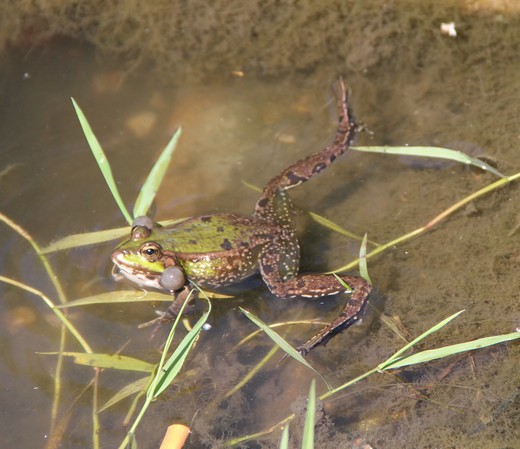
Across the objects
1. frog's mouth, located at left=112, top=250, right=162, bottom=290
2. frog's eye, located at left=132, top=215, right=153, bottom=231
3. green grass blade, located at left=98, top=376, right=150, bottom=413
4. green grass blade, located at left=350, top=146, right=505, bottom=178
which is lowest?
green grass blade, located at left=98, top=376, right=150, bottom=413

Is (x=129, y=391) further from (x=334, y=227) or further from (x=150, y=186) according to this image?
(x=334, y=227)

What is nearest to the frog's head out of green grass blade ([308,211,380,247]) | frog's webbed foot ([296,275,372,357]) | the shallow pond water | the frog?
the frog

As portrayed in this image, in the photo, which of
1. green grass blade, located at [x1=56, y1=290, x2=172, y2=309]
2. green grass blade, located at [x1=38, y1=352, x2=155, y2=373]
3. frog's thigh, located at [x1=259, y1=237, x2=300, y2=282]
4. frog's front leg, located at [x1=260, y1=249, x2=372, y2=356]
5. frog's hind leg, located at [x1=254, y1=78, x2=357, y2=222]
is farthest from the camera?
frog's hind leg, located at [x1=254, y1=78, x2=357, y2=222]

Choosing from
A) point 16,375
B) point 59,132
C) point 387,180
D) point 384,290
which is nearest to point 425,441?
point 384,290

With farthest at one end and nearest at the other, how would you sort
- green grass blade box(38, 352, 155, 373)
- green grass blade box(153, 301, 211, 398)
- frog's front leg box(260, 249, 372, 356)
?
frog's front leg box(260, 249, 372, 356) < green grass blade box(38, 352, 155, 373) < green grass blade box(153, 301, 211, 398)

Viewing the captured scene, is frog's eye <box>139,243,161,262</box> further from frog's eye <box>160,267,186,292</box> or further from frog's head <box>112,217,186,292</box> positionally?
frog's eye <box>160,267,186,292</box>

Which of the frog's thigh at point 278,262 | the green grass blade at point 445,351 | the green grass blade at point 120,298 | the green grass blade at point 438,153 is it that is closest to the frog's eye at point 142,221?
the green grass blade at point 120,298

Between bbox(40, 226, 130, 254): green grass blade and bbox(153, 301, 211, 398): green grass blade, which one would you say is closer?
bbox(153, 301, 211, 398): green grass blade

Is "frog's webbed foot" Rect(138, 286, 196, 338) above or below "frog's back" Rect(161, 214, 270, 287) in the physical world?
below
